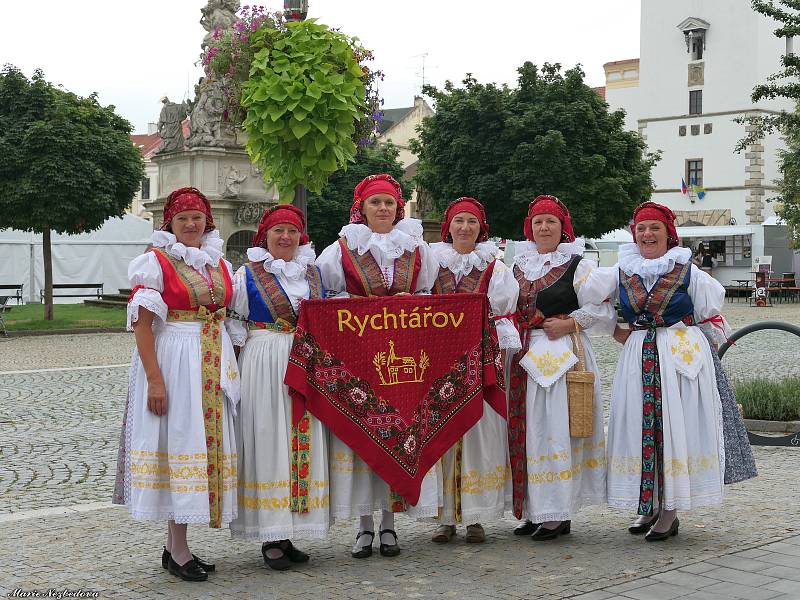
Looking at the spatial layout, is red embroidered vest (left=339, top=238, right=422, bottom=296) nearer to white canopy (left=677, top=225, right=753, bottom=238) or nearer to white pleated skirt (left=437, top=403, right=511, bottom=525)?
white pleated skirt (left=437, top=403, right=511, bottom=525)

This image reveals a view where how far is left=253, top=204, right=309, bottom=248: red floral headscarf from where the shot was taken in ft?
19.9

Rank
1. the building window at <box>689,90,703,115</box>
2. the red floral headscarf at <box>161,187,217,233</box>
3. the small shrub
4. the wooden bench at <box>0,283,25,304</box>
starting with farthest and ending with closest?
the building window at <box>689,90,703,115</box> < the wooden bench at <box>0,283,25,304</box> < the small shrub < the red floral headscarf at <box>161,187,217,233</box>

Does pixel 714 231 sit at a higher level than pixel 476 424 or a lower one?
higher

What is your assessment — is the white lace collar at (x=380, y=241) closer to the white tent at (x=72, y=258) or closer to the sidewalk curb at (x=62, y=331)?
the sidewalk curb at (x=62, y=331)

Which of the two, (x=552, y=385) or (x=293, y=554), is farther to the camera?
(x=552, y=385)

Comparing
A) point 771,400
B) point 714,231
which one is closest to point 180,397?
point 771,400

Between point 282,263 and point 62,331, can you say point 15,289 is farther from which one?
point 282,263

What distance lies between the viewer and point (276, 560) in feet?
19.0

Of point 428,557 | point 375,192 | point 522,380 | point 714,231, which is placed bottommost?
point 428,557

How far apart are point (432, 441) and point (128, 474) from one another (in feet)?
A: 5.58

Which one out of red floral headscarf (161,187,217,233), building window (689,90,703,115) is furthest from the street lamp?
building window (689,90,703,115)

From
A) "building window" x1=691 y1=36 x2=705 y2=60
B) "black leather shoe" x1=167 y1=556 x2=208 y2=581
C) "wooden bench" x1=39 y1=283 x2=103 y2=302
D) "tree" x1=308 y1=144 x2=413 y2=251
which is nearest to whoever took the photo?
"black leather shoe" x1=167 y1=556 x2=208 y2=581

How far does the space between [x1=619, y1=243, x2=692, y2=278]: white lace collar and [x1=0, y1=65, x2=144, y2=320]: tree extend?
1901 cm

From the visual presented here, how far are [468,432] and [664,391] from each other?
1193mm
